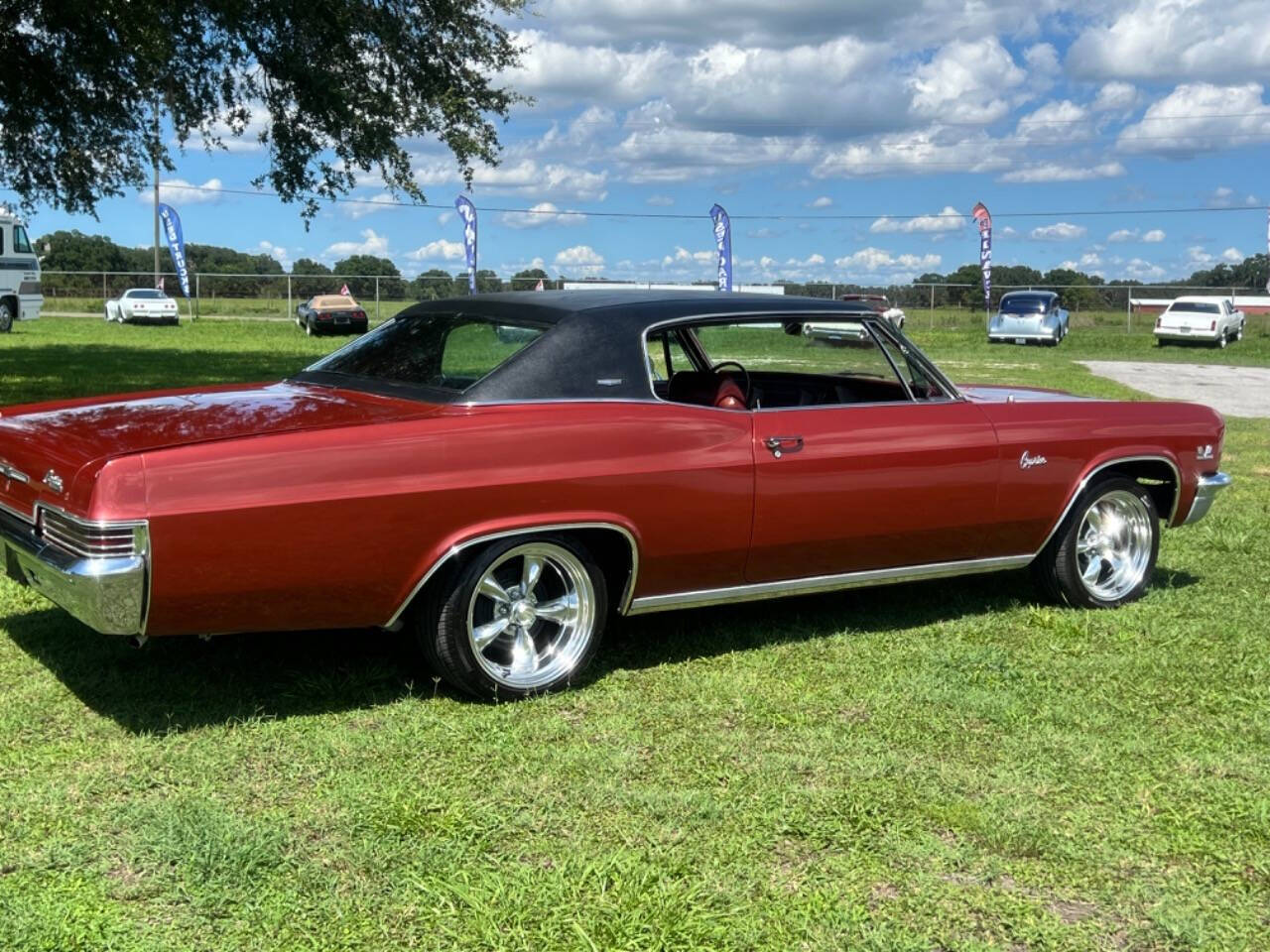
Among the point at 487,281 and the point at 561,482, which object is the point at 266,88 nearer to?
the point at 561,482

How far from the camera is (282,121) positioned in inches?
650

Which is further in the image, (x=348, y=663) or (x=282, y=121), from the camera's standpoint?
(x=282, y=121)

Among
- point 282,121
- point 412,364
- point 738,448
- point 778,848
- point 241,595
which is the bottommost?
point 778,848

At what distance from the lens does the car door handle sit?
195 inches

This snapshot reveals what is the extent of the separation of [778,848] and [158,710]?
84.1 inches

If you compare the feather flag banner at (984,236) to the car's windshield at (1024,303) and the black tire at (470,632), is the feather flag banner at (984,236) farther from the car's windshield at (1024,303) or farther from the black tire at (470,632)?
the black tire at (470,632)

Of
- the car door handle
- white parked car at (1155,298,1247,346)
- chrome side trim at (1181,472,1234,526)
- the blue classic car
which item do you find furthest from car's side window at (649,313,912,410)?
white parked car at (1155,298,1247,346)

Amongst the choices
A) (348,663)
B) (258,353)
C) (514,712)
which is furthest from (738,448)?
(258,353)

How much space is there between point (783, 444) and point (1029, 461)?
1304mm

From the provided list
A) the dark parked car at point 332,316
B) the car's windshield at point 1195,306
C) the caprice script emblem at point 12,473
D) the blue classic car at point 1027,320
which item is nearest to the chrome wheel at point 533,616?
the caprice script emblem at point 12,473

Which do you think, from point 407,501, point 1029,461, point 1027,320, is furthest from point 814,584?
point 1027,320

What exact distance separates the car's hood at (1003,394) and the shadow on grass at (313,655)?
0.97 meters

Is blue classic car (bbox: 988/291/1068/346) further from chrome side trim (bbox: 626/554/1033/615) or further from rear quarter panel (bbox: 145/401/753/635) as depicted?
rear quarter panel (bbox: 145/401/753/635)

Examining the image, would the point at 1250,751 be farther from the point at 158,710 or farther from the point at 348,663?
the point at 158,710
